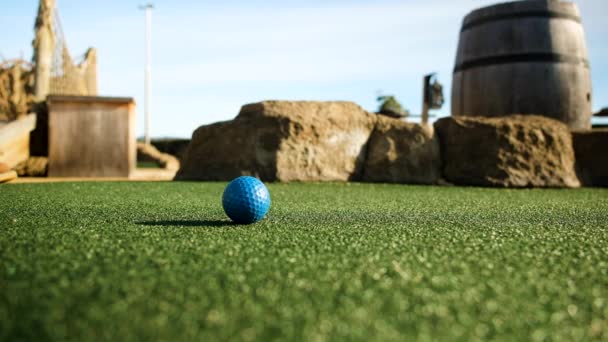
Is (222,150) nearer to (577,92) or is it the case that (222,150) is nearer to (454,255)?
(454,255)

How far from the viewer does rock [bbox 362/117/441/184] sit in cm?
725

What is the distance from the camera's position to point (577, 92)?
26.7 ft

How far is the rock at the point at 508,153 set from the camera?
6.89 metres

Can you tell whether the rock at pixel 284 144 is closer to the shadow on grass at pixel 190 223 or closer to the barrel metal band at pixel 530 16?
the barrel metal band at pixel 530 16

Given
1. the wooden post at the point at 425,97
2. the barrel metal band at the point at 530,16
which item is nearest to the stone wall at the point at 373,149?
the barrel metal band at the point at 530,16

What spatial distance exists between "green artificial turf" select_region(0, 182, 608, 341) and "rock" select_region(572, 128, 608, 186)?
5.09 meters

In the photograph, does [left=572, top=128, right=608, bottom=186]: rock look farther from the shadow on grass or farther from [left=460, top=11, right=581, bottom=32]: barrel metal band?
the shadow on grass

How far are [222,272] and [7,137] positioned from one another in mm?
7552

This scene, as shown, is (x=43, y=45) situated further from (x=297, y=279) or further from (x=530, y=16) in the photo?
(x=297, y=279)

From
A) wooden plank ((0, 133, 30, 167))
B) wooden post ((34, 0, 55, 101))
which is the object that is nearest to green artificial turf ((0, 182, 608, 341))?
wooden plank ((0, 133, 30, 167))

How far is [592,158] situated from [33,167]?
8876 millimetres

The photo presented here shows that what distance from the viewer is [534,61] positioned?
26.2 ft

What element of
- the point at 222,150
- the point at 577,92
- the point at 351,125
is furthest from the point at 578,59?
the point at 222,150

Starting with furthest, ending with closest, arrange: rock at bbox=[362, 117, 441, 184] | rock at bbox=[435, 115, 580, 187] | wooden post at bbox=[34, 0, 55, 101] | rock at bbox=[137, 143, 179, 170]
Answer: rock at bbox=[137, 143, 179, 170], wooden post at bbox=[34, 0, 55, 101], rock at bbox=[362, 117, 441, 184], rock at bbox=[435, 115, 580, 187]
